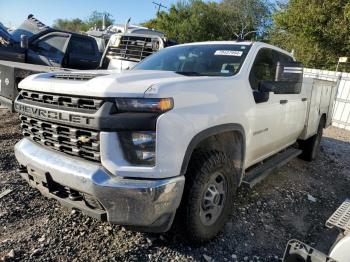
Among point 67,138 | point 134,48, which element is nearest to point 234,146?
point 67,138

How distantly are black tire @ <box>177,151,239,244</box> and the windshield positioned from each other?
99 cm

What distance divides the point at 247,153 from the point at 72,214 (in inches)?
75.3

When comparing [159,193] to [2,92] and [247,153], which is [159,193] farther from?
[2,92]

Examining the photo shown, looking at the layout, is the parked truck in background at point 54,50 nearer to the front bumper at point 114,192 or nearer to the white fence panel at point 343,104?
the front bumper at point 114,192

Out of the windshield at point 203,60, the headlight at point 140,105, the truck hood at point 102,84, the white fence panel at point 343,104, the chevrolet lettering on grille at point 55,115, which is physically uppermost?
the windshield at point 203,60

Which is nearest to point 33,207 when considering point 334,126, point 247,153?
point 247,153

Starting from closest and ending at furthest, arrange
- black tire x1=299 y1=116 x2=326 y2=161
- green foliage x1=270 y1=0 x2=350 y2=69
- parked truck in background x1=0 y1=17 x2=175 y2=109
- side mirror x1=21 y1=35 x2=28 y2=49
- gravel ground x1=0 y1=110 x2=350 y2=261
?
gravel ground x1=0 y1=110 x2=350 y2=261 < parked truck in background x1=0 y1=17 x2=175 y2=109 < black tire x1=299 y1=116 x2=326 y2=161 < side mirror x1=21 y1=35 x2=28 y2=49 < green foliage x1=270 y1=0 x2=350 y2=69

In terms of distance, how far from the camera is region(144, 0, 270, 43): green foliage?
121ft

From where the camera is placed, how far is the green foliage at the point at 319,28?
19906 millimetres

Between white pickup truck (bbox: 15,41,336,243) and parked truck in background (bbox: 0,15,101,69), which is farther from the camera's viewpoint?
parked truck in background (bbox: 0,15,101,69)

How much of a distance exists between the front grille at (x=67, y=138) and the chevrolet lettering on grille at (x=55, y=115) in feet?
0.22

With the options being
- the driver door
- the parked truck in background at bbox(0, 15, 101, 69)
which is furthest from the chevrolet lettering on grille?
the parked truck in background at bbox(0, 15, 101, 69)

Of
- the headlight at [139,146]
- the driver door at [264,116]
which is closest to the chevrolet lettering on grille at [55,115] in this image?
the headlight at [139,146]

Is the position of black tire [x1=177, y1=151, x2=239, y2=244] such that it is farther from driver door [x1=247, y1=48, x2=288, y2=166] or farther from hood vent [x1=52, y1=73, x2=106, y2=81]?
hood vent [x1=52, y1=73, x2=106, y2=81]
